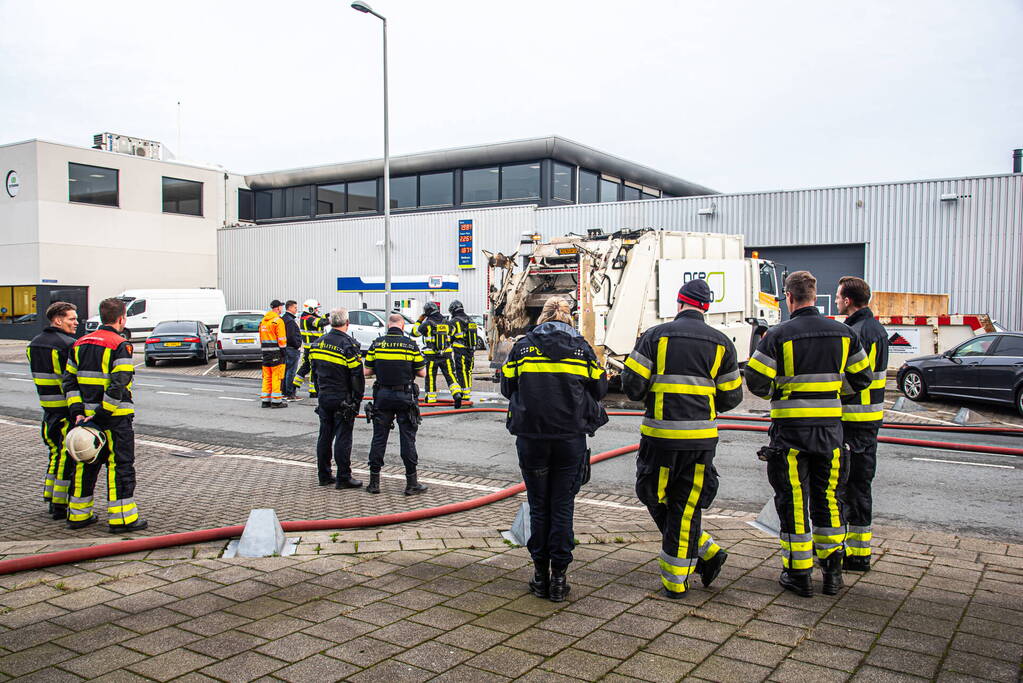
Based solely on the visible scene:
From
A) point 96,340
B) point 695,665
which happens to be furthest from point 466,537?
point 96,340

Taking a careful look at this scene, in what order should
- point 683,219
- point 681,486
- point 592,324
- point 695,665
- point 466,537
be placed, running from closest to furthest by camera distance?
point 695,665, point 681,486, point 466,537, point 592,324, point 683,219

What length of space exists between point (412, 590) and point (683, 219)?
2562 centimetres

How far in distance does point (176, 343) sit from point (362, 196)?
17.6m

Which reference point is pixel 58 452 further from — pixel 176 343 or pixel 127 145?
pixel 127 145

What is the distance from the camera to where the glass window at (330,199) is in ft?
134

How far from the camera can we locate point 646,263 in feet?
50.3

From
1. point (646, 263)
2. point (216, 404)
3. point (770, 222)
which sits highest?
point (770, 222)

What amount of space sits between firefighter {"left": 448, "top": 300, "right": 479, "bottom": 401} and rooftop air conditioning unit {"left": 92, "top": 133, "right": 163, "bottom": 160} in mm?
31607

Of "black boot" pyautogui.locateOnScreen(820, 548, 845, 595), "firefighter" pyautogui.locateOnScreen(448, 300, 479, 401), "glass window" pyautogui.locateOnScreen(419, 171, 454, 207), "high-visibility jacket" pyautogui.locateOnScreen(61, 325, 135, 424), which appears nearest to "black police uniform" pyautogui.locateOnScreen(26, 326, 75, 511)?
"high-visibility jacket" pyautogui.locateOnScreen(61, 325, 135, 424)

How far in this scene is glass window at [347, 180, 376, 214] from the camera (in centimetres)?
4003

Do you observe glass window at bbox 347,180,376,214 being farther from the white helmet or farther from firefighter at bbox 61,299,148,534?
the white helmet

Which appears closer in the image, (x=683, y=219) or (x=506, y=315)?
(x=506, y=315)

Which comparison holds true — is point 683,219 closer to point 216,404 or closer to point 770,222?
point 770,222

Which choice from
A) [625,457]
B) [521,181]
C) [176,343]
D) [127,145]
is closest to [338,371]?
[625,457]
